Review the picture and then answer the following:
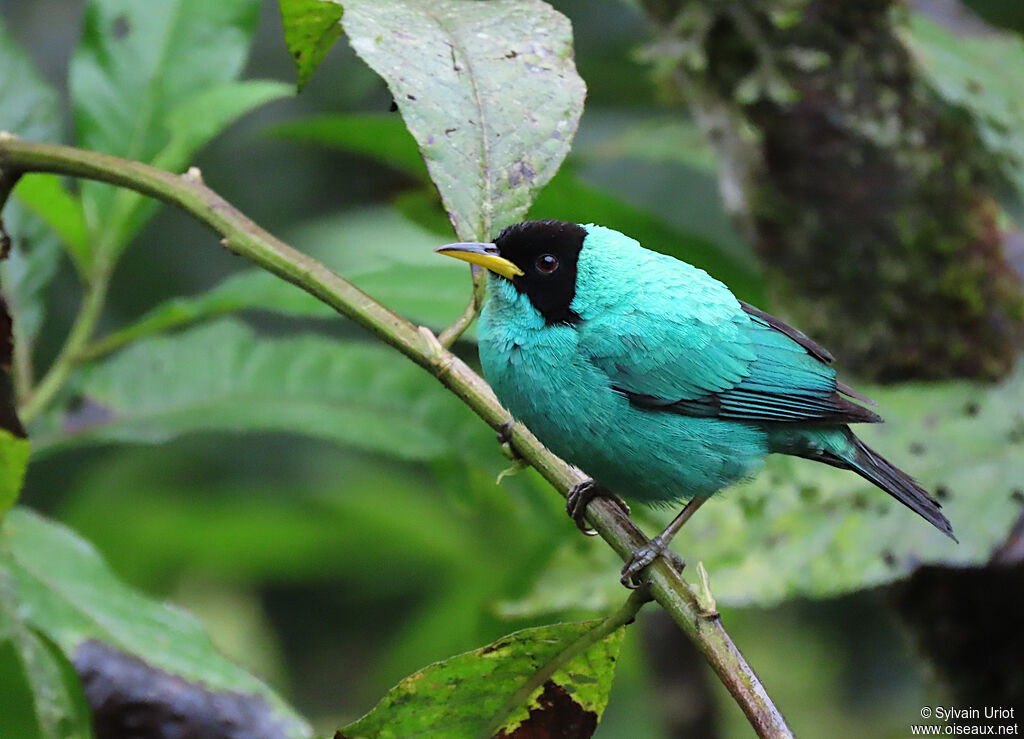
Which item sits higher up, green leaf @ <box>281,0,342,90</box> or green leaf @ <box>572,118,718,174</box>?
green leaf @ <box>281,0,342,90</box>

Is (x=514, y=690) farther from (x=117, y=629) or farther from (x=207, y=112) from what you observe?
(x=207, y=112)

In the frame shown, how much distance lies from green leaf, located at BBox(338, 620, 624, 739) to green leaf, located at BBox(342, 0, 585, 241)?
734mm

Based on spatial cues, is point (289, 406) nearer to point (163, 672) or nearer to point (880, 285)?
point (163, 672)

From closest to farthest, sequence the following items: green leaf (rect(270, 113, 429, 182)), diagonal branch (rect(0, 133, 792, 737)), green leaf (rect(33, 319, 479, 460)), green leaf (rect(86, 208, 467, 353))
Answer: diagonal branch (rect(0, 133, 792, 737))
green leaf (rect(86, 208, 467, 353))
green leaf (rect(33, 319, 479, 460))
green leaf (rect(270, 113, 429, 182))

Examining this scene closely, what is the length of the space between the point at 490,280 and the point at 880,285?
1739 mm

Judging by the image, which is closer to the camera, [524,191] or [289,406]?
[524,191]

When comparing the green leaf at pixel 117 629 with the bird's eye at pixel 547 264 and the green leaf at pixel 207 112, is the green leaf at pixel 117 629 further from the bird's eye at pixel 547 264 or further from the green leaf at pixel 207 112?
the bird's eye at pixel 547 264

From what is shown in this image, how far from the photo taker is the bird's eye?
8.54 ft

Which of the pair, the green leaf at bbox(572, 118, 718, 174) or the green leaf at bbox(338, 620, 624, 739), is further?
the green leaf at bbox(572, 118, 718, 174)

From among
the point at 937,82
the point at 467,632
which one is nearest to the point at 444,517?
the point at 467,632

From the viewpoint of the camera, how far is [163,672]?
2107 mm

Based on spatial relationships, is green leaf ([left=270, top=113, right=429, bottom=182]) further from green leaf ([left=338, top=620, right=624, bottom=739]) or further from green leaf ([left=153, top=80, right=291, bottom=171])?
green leaf ([left=338, top=620, right=624, bottom=739])

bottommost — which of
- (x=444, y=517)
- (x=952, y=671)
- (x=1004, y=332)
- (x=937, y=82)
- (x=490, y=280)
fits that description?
(x=444, y=517)

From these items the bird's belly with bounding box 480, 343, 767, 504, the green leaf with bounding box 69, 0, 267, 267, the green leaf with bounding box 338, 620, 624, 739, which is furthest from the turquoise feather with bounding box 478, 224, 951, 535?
the green leaf with bounding box 69, 0, 267, 267
